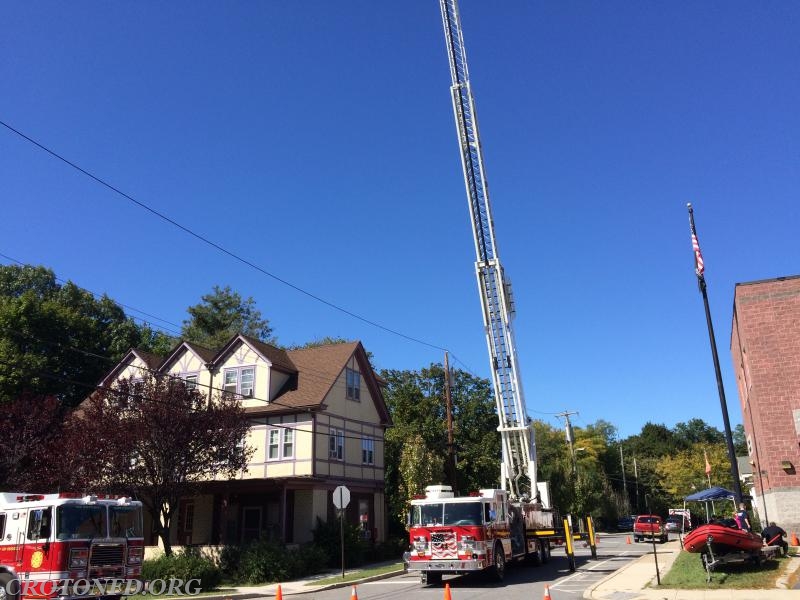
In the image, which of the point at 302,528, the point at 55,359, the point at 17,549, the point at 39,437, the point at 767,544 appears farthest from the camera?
the point at 55,359

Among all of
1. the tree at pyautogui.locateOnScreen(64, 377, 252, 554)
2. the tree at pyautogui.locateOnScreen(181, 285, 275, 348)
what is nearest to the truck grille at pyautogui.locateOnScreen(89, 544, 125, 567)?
the tree at pyautogui.locateOnScreen(64, 377, 252, 554)

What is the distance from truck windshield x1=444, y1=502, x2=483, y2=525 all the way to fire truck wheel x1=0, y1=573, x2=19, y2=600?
10959 millimetres

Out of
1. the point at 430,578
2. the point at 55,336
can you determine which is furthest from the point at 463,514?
the point at 55,336

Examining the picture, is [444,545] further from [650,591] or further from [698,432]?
[698,432]

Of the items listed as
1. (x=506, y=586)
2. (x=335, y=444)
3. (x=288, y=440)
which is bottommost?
(x=506, y=586)

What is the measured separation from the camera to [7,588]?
1462 centimetres

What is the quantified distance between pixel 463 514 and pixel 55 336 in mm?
36975

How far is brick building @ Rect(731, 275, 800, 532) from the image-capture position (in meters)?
24.0

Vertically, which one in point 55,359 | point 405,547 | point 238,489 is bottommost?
point 405,547

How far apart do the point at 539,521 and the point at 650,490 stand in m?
71.4

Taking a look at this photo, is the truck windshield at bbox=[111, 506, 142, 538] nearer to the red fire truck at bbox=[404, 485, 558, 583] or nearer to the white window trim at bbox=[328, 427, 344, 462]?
the red fire truck at bbox=[404, 485, 558, 583]

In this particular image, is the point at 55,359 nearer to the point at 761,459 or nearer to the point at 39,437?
the point at 39,437

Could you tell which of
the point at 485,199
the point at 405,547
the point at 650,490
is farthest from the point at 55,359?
the point at 650,490

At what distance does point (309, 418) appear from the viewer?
99.2ft
